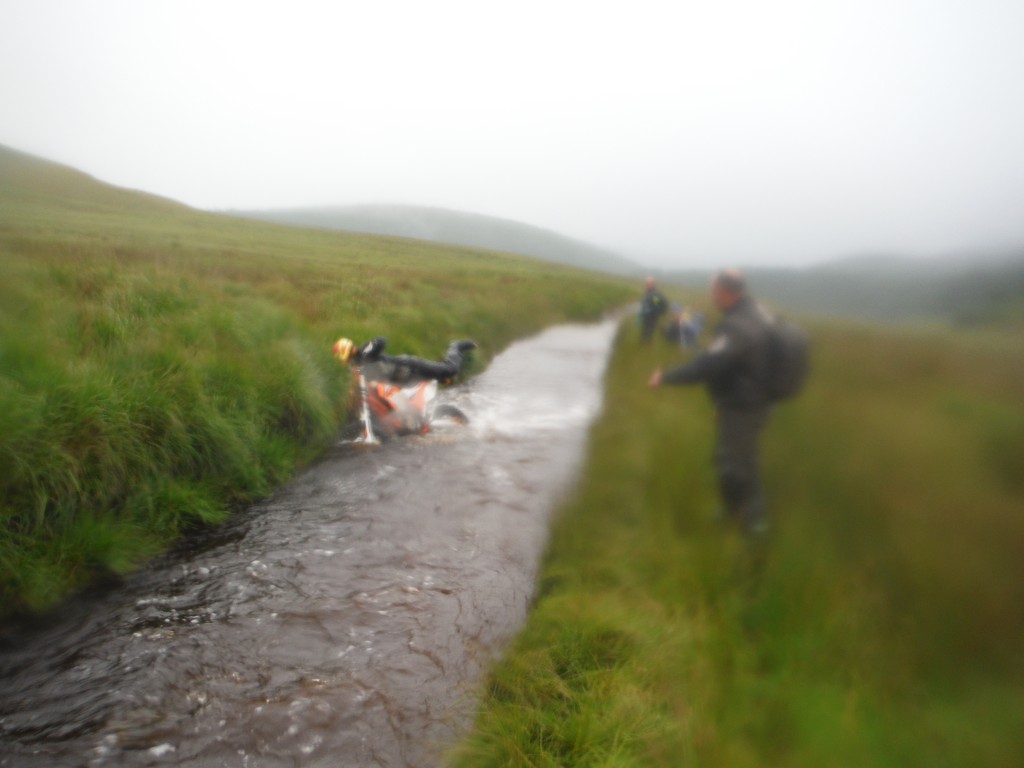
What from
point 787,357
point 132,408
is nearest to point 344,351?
point 132,408

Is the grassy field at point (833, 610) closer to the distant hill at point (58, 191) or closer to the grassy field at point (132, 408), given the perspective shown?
the grassy field at point (132, 408)

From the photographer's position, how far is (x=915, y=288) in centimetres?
387

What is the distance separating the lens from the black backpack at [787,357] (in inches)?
176

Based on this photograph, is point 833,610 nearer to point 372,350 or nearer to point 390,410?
point 390,410

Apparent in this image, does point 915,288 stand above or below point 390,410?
above

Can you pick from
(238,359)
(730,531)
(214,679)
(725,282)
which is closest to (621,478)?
(730,531)

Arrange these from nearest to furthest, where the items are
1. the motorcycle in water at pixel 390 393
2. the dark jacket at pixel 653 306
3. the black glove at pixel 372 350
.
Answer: the dark jacket at pixel 653 306 < the motorcycle in water at pixel 390 393 < the black glove at pixel 372 350

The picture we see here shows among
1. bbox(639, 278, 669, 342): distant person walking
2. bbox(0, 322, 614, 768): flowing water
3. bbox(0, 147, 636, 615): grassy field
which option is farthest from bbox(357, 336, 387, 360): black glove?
bbox(639, 278, 669, 342): distant person walking

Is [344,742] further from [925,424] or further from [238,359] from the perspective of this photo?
[238,359]

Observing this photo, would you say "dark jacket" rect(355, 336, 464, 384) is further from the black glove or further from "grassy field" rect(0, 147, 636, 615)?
"grassy field" rect(0, 147, 636, 615)

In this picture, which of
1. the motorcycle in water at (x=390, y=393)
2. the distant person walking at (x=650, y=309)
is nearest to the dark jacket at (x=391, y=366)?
the motorcycle in water at (x=390, y=393)

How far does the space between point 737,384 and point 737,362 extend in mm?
248

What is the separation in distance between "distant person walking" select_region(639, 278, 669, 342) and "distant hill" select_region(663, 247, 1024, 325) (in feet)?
7.09

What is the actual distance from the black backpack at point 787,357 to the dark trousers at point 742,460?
38 centimetres
